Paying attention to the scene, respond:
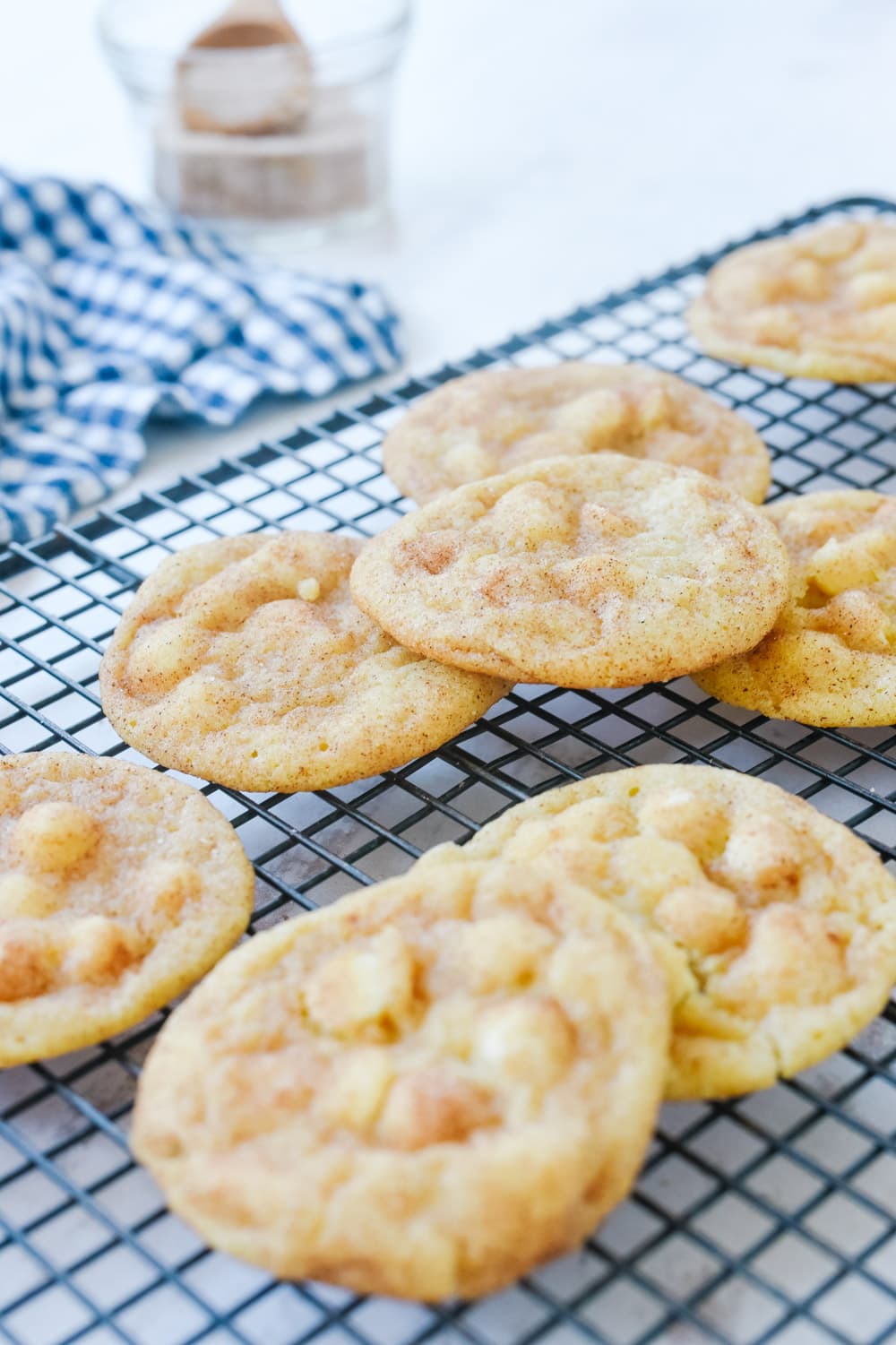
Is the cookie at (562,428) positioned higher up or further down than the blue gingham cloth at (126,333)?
higher up

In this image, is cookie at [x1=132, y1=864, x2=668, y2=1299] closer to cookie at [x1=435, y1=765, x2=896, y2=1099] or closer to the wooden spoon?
cookie at [x1=435, y1=765, x2=896, y2=1099]

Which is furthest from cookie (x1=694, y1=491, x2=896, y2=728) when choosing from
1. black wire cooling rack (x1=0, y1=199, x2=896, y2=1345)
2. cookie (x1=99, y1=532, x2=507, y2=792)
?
cookie (x1=99, y1=532, x2=507, y2=792)

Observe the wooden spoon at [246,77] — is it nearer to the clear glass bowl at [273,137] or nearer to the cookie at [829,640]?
the clear glass bowl at [273,137]

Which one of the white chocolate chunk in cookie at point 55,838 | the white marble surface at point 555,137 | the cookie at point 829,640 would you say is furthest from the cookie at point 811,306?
the white chocolate chunk in cookie at point 55,838

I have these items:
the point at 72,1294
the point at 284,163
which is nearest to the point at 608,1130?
the point at 72,1294

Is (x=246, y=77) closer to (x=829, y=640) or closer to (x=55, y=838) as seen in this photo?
(x=829, y=640)

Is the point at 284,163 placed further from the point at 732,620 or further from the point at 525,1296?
the point at 525,1296
